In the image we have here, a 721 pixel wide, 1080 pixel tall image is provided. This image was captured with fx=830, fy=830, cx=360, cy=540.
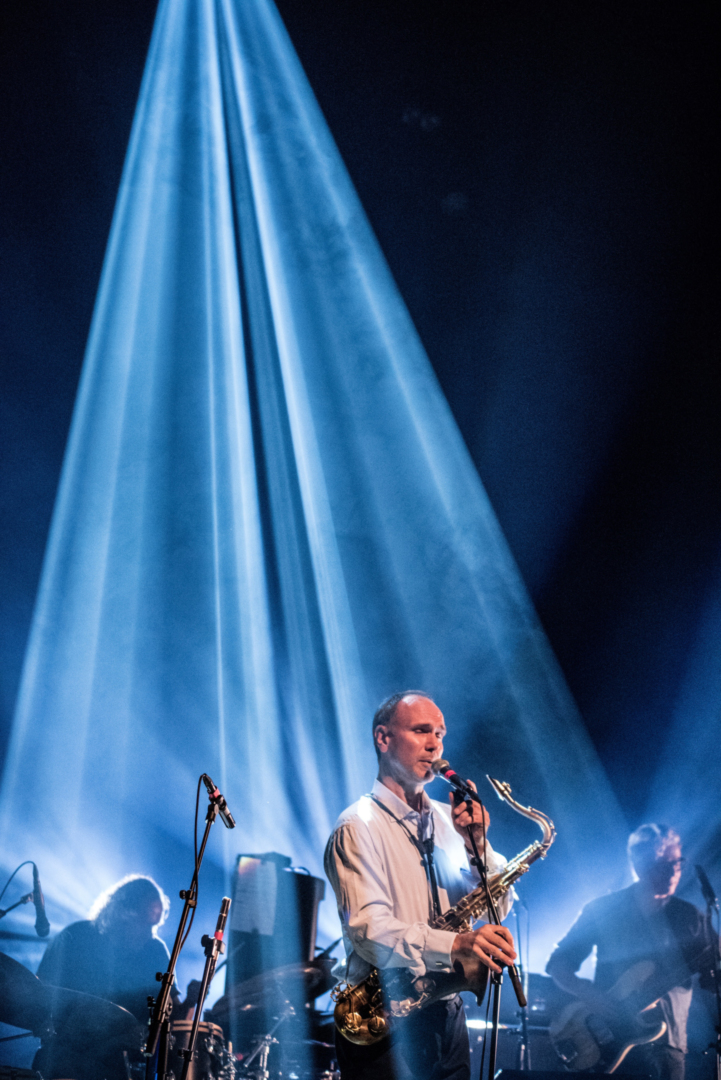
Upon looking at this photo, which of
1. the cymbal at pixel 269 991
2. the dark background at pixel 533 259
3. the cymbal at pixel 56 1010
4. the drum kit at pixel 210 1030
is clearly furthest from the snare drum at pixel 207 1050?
the dark background at pixel 533 259

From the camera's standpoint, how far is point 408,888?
264 cm

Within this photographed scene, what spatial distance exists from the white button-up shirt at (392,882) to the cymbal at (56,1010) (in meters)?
1.87

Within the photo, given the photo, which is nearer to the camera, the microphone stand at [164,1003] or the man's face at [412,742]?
the microphone stand at [164,1003]

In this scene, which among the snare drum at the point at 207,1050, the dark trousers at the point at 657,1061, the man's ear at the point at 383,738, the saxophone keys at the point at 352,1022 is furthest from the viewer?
the dark trousers at the point at 657,1061

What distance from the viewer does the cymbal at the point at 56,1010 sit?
11.8ft

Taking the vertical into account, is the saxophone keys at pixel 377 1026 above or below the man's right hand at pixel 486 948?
below

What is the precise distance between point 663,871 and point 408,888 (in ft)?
10.0

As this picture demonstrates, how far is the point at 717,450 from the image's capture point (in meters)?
7.16

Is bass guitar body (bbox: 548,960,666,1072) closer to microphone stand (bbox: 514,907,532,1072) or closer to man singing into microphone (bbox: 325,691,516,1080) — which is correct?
microphone stand (bbox: 514,907,532,1072)

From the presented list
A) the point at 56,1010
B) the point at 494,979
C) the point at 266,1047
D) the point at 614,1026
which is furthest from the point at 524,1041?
the point at 494,979

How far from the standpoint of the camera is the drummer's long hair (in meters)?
5.09

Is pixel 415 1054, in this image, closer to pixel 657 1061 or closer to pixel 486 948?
pixel 486 948

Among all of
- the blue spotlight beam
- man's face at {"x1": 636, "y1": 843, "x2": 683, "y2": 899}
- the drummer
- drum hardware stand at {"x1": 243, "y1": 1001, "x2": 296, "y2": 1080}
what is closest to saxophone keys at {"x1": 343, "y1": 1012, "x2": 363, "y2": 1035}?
drum hardware stand at {"x1": 243, "y1": 1001, "x2": 296, "y2": 1080}

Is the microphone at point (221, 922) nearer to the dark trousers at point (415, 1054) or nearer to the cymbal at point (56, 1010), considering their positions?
the dark trousers at point (415, 1054)
